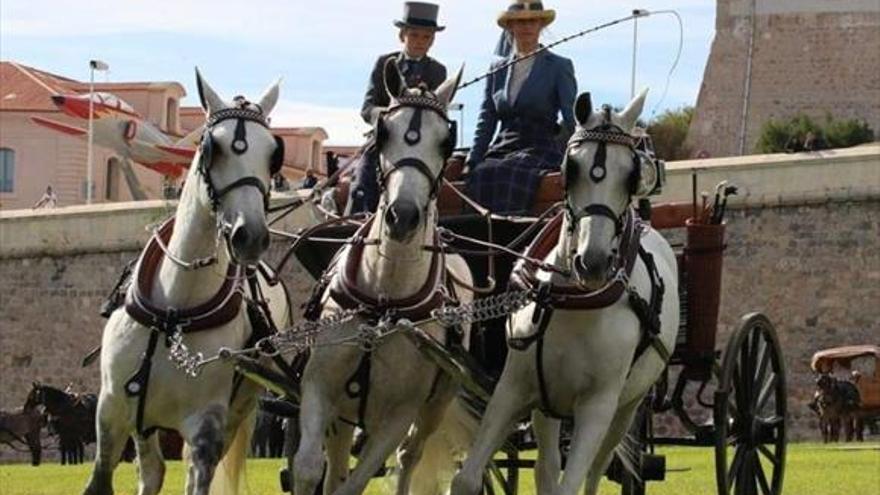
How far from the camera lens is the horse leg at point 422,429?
9.96m

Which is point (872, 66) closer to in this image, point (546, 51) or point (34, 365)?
point (34, 365)

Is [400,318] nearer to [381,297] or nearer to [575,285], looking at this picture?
[381,297]

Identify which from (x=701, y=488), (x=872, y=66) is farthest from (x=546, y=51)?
(x=872, y=66)

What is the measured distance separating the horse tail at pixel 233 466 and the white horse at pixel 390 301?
0.92 m

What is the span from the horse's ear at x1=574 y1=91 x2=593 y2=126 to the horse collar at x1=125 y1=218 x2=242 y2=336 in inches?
50.8

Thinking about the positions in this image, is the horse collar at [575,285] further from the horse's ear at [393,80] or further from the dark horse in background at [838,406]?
the dark horse in background at [838,406]

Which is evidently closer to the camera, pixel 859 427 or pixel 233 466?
pixel 233 466

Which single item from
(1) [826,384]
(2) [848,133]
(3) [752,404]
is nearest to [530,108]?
(3) [752,404]

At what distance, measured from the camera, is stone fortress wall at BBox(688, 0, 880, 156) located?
202ft

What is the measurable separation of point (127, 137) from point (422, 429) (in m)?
54.1

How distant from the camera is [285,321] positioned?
11094 millimetres

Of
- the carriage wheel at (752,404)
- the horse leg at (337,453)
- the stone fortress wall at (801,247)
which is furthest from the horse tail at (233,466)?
the stone fortress wall at (801,247)

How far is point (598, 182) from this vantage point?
9.32 metres

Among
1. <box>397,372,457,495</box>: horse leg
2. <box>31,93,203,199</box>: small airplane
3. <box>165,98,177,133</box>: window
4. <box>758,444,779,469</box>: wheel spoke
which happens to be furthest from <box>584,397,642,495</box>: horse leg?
<box>165,98,177,133</box>: window
